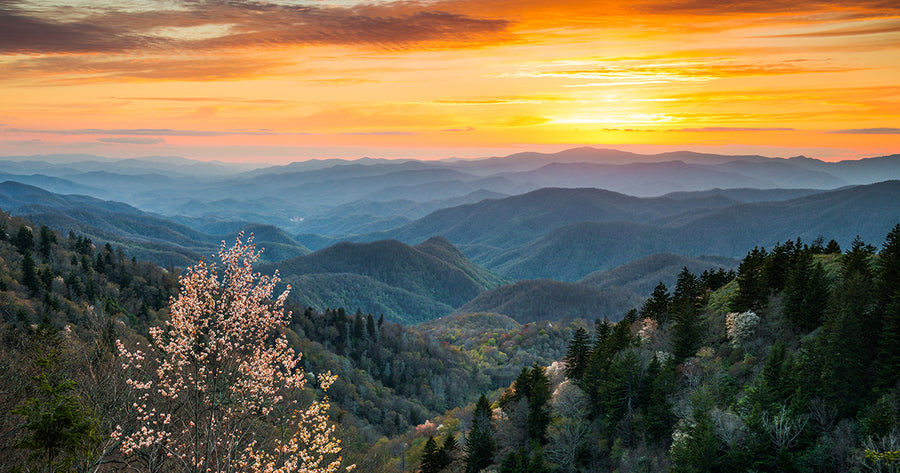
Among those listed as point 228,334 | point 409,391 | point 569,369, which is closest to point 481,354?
point 409,391

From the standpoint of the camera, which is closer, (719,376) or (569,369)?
(719,376)

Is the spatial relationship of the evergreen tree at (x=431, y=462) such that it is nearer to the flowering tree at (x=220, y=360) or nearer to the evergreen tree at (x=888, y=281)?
the flowering tree at (x=220, y=360)

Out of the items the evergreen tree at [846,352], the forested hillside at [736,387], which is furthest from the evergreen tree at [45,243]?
the evergreen tree at [846,352]

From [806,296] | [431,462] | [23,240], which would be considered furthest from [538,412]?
[23,240]

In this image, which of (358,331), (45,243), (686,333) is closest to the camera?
(686,333)

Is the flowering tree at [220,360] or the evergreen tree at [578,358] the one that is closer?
the flowering tree at [220,360]

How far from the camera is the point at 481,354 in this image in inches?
6403

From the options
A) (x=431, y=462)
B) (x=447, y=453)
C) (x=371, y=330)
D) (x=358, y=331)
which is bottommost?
(x=371, y=330)

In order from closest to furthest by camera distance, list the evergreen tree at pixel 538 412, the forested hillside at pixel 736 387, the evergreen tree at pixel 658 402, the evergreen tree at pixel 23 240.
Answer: the forested hillside at pixel 736 387 < the evergreen tree at pixel 658 402 < the evergreen tree at pixel 538 412 < the evergreen tree at pixel 23 240

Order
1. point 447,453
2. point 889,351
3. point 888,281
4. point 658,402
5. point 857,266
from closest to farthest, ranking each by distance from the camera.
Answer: point 889,351 < point 888,281 < point 857,266 < point 658,402 < point 447,453

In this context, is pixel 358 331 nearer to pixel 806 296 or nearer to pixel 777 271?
pixel 777 271

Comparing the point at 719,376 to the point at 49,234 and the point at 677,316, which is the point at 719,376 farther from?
the point at 49,234

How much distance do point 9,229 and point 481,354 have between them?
12463 centimetres

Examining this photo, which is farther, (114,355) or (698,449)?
(698,449)
